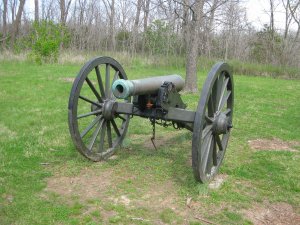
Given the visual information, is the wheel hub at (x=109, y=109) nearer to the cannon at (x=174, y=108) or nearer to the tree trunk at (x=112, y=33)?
the cannon at (x=174, y=108)

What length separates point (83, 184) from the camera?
451 centimetres

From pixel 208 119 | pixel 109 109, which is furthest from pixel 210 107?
pixel 109 109

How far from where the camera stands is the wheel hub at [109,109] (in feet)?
16.4

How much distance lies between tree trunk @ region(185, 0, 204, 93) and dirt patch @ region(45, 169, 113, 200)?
22.3 ft

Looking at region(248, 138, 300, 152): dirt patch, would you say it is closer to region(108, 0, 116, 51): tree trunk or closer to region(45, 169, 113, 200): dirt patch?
region(45, 169, 113, 200): dirt patch

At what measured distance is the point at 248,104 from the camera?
405 inches

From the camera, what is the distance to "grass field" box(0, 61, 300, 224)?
382 centimetres

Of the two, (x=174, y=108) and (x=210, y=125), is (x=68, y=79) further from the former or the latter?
(x=210, y=125)

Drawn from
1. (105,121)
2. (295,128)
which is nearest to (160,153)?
(105,121)

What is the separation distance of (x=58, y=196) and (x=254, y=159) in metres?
2.99

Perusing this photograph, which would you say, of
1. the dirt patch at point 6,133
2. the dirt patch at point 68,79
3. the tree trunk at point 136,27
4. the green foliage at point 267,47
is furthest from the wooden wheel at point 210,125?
the green foliage at point 267,47

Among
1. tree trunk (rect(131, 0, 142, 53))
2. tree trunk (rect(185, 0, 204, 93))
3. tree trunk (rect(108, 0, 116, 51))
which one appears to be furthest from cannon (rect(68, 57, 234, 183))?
tree trunk (rect(108, 0, 116, 51))

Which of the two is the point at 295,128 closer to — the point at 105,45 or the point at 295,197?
the point at 295,197

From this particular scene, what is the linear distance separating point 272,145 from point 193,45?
5.13 m
